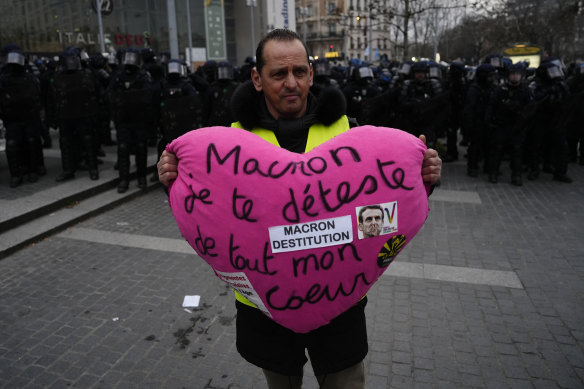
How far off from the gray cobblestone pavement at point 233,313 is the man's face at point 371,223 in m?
1.85

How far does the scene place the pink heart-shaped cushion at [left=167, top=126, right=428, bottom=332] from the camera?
1.72 meters

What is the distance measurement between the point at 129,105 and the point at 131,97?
0.46ft

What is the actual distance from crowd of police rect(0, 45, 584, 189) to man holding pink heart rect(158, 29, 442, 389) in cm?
552

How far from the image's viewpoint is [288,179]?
1724 millimetres

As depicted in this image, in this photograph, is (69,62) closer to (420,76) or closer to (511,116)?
(420,76)

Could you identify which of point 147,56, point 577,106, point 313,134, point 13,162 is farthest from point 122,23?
point 313,134

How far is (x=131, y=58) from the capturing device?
25.7 ft

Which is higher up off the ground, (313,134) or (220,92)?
(220,92)

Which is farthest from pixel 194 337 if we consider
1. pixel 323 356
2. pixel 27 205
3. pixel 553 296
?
pixel 27 205

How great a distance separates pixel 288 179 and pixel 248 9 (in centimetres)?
4219

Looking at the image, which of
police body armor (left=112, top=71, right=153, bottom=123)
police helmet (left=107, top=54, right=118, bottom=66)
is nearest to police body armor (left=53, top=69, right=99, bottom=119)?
police body armor (left=112, top=71, right=153, bottom=123)

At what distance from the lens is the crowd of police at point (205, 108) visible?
791cm

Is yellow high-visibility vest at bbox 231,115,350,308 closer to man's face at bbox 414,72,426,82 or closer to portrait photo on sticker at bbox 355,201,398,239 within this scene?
portrait photo on sticker at bbox 355,201,398,239

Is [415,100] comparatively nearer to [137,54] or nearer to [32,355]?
[137,54]
